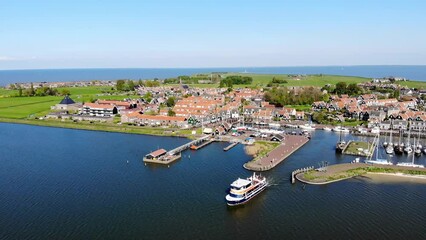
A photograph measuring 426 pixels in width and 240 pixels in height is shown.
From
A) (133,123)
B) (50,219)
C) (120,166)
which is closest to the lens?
(50,219)

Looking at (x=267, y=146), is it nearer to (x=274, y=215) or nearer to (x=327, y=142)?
(x=327, y=142)

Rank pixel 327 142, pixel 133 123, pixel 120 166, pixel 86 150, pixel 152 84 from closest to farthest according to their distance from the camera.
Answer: pixel 120 166 → pixel 86 150 → pixel 327 142 → pixel 133 123 → pixel 152 84

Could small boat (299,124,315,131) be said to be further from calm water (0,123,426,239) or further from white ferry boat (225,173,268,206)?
white ferry boat (225,173,268,206)

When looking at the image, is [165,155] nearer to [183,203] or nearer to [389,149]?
[183,203]

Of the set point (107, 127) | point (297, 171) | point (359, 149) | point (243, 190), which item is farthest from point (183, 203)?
point (107, 127)

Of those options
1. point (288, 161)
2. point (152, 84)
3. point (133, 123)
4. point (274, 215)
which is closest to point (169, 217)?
point (274, 215)
